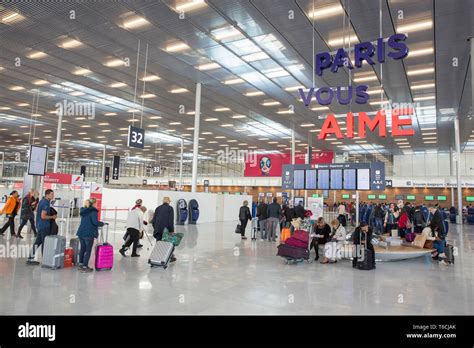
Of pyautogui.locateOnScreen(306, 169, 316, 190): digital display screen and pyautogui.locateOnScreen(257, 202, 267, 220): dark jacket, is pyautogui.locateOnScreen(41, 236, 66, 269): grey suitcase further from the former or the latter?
pyautogui.locateOnScreen(306, 169, 316, 190): digital display screen

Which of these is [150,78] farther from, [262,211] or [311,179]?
[311,179]

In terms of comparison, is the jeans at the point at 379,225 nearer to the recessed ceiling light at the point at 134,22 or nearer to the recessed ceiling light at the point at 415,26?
the recessed ceiling light at the point at 415,26

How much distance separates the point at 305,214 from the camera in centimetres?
1362

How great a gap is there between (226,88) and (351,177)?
7050 mm

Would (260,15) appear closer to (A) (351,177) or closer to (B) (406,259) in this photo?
(A) (351,177)

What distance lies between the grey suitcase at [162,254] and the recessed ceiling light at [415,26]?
8.74m

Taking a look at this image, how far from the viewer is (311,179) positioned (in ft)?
47.1

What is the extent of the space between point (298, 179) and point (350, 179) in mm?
2373

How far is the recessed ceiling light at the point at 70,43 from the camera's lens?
11398 mm

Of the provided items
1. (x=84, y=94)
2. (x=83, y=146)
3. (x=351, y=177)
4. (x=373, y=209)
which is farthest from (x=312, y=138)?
(x=83, y=146)

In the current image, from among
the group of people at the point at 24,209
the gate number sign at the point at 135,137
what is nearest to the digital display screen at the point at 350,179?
the gate number sign at the point at 135,137

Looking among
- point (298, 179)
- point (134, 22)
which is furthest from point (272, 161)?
point (134, 22)

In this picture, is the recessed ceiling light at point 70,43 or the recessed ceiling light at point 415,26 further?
the recessed ceiling light at point 70,43

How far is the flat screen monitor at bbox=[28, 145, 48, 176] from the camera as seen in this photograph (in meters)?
11.3
